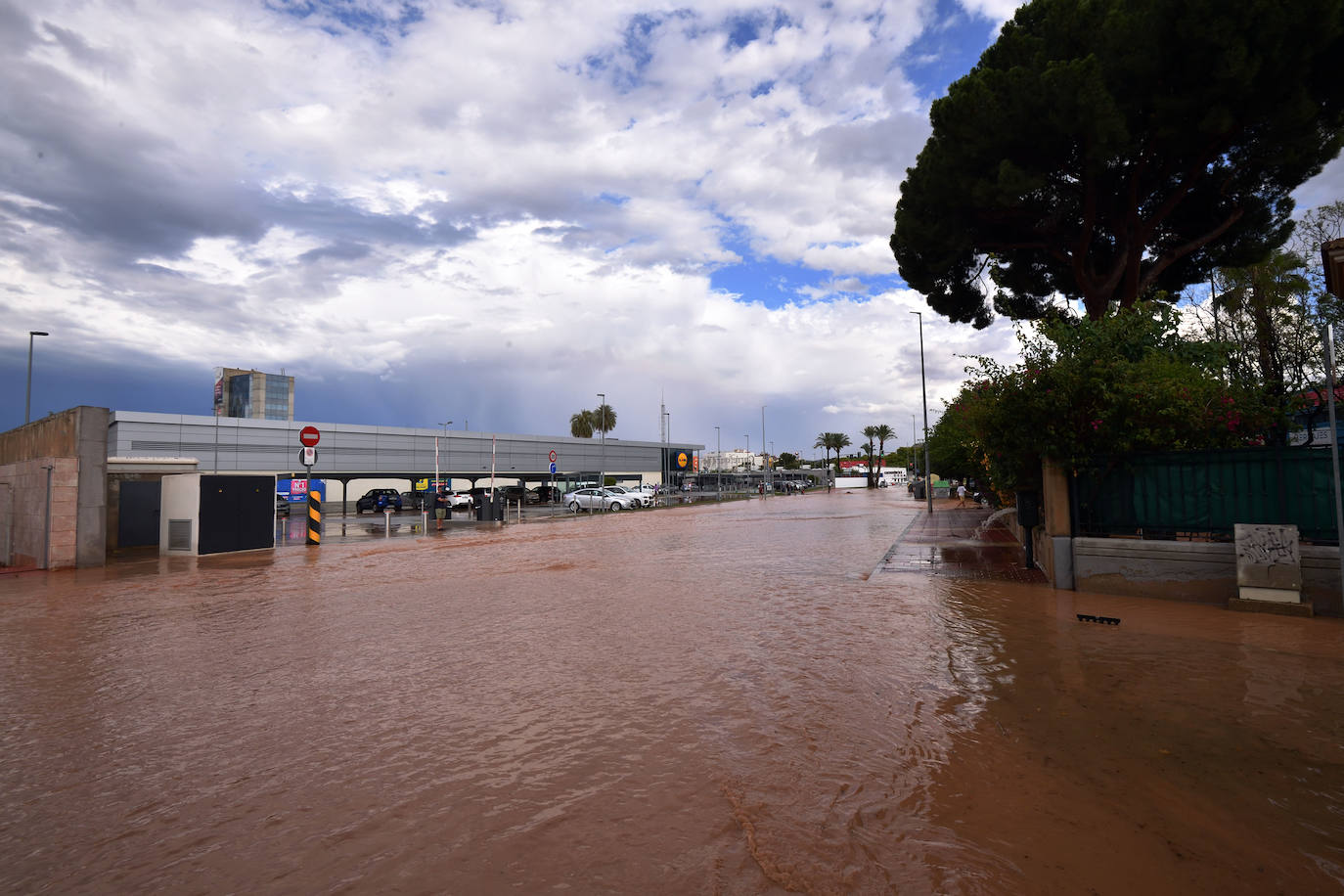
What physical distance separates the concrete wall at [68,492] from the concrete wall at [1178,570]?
67.3 feet

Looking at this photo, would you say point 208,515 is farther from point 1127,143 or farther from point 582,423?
point 582,423

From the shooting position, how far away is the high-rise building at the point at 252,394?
123 meters

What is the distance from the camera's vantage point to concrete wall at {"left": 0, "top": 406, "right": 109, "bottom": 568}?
16391 mm

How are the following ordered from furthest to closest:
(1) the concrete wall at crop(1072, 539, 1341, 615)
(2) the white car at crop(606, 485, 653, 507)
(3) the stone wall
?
(2) the white car at crop(606, 485, 653, 507) < (3) the stone wall < (1) the concrete wall at crop(1072, 539, 1341, 615)

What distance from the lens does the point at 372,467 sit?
6794 cm

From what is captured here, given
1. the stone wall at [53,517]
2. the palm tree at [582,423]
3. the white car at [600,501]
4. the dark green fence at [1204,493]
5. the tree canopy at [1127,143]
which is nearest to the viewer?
the dark green fence at [1204,493]

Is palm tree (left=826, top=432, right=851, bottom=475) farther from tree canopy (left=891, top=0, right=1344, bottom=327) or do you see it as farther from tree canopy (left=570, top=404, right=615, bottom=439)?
tree canopy (left=891, top=0, right=1344, bottom=327)

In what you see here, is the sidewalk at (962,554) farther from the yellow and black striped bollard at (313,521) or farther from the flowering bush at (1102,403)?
the yellow and black striped bollard at (313,521)

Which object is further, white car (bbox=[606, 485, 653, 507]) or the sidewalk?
white car (bbox=[606, 485, 653, 507])

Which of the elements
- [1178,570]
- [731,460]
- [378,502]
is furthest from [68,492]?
[731,460]

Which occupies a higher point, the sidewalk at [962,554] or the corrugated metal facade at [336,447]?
the corrugated metal facade at [336,447]

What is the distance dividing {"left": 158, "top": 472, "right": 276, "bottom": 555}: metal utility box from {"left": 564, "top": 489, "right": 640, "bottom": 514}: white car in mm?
23986

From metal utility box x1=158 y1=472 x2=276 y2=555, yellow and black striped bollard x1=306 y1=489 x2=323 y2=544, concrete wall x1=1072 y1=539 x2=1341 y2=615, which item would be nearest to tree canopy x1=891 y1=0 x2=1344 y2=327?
concrete wall x1=1072 y1=539 x2=1341 y2=615

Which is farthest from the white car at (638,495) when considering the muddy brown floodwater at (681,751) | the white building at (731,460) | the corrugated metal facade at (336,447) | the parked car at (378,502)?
the white building at (731,460)
